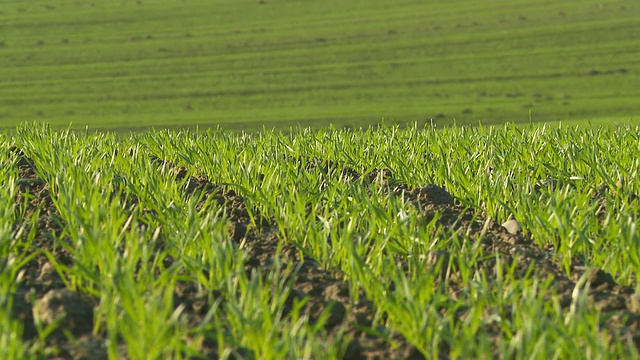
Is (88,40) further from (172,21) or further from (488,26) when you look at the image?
(488,26)

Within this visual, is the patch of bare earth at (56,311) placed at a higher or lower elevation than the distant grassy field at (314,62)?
lower

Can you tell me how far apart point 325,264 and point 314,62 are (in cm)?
1455

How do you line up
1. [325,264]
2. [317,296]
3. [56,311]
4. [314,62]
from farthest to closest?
[314,62] < [325,264] < [317,296] < [56,311]

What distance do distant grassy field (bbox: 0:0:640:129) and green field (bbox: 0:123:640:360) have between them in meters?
9.44

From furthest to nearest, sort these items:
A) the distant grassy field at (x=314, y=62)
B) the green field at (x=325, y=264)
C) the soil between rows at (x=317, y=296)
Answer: the distant grassy field at (x=314, y=62), the soil between rows at (x=317, y=296), the green field at (x=325, y=264)

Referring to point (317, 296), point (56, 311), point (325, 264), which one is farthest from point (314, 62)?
point (56, 311)

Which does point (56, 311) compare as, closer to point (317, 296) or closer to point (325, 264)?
point (317, 296)

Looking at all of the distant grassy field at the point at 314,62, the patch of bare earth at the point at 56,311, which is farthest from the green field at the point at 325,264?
the distant grassy field at the point at 314,62

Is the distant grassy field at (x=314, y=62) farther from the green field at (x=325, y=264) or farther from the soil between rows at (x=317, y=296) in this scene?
the soil between rows at (x=317, y=296)

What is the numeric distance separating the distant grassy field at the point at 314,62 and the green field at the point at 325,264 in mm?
9443

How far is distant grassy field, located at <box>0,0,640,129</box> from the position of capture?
553 inches

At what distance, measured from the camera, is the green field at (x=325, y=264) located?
167cm

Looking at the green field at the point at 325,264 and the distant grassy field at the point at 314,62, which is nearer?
the green field at the point at 325,264

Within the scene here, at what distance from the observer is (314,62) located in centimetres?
1673
